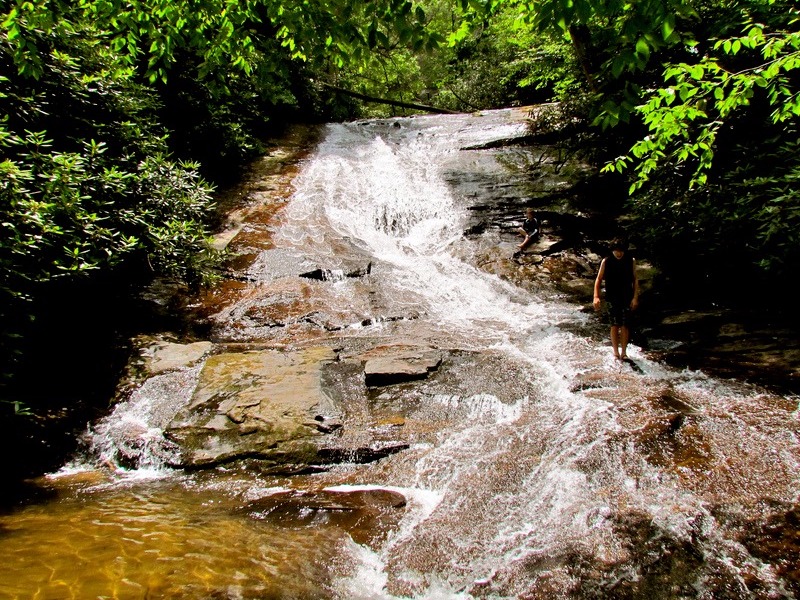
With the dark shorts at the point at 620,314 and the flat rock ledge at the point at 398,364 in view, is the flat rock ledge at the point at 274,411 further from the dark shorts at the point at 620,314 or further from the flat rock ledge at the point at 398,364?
the dark shorts at the point at 620,314

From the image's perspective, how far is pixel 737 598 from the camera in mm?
2678

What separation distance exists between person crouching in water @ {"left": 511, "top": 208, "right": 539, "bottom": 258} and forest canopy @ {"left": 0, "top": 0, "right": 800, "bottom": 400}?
2115 mm

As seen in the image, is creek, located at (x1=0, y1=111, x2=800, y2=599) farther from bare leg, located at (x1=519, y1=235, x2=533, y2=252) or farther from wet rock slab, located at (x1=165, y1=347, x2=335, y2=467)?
bare leg, located at (x1=519, y1=235, x2=533, y2=252)

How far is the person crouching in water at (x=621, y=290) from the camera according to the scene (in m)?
6.26

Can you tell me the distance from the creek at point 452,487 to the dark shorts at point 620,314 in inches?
21.8

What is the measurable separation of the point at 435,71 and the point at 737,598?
102ft

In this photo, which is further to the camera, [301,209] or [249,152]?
[249,152]

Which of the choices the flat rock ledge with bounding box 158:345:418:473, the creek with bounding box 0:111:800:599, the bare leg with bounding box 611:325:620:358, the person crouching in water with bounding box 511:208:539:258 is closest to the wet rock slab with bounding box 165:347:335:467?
the flat rock ledge with bounding box 158:345:418:473

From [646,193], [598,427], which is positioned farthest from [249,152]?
[598,427]

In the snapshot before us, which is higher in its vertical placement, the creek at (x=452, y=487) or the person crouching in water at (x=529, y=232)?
the person crouching in water at (x=529, y=232)

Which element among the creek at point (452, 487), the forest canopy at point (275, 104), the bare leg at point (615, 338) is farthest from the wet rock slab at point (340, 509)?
the bare leg at point (615, 338)

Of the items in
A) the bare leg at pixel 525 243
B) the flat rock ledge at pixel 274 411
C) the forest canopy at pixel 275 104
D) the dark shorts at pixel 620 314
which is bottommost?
the flat rock ledge at pixel 274 411

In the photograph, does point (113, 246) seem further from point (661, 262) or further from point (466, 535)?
point (661, 262)

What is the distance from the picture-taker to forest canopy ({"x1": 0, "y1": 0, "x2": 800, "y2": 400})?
326 centimetres
